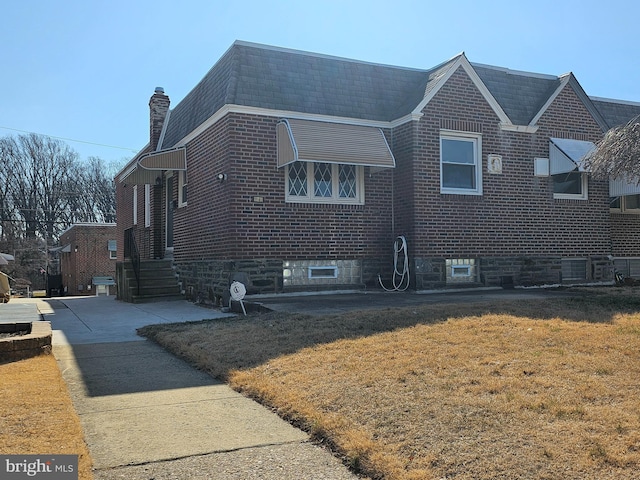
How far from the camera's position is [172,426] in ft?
15.0

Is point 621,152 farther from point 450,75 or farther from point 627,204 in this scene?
point 627,204

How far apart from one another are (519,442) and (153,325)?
7146mm

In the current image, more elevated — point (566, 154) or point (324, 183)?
point (566, 154)

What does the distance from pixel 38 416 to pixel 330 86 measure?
10.1 meters

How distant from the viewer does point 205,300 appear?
13.0 meters

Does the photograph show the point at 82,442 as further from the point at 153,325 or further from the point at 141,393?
the point at 153,325

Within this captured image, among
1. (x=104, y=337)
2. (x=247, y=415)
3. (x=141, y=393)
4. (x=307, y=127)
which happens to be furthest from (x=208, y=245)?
(x=247, y=415)

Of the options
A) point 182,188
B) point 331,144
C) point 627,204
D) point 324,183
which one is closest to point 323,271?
point 324,183

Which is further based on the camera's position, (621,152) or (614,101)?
(614,101)

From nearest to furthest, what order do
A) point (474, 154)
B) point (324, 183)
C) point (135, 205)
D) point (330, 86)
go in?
point (324, 183) < point (330, 86) < point (474, 154) < point (135, 205)

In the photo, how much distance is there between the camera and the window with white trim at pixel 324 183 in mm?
12469

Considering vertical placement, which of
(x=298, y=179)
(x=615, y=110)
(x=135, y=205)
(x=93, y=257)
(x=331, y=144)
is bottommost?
(x=93, y=257)

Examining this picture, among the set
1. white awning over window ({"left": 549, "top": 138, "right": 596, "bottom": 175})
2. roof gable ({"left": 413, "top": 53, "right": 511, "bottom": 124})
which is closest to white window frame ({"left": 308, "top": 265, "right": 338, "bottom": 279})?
roof gable ({"left": 413, "top": 53, "right": 511, "bottom": 124})

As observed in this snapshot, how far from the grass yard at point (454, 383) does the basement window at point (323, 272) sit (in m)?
4.12
